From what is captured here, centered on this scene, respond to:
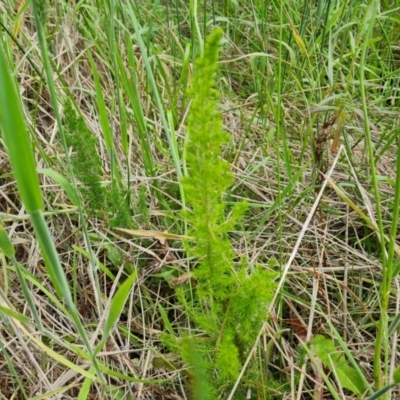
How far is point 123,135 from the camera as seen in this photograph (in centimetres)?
108

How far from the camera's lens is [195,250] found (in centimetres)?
74

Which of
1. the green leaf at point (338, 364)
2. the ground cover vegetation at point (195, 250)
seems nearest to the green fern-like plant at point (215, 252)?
the ground cover vegetation at point (195, 250)

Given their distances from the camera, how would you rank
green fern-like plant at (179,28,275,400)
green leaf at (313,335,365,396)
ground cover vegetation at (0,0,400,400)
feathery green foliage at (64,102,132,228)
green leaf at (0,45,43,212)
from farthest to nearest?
feathery green foliage at (64,102,132,228) < green leaf at (313,335,365,396) < ground cover vegetation at (0,0,400,400) < green fern-like plant at (179,28,275,400) < green leaf at (0,45,43,212)

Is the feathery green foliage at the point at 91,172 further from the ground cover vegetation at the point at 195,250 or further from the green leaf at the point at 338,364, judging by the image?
Answer: the green leaf at the point at 338,364

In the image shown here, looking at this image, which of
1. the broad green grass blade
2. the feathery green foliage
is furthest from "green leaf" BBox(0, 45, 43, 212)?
the feathery green foliage

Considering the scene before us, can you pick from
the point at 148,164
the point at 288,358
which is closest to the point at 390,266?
the point at 288,358

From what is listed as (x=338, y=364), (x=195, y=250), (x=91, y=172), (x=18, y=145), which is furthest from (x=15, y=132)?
(x=338, y=364)

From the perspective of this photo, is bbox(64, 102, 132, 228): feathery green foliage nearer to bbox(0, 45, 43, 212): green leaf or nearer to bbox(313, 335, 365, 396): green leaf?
bbox(313, 335, 365, 396): green leaf

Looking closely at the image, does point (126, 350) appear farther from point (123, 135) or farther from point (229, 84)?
point (229, 84)

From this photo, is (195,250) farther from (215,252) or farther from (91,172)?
(91,172)

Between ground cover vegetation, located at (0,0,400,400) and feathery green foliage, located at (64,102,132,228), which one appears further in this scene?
feathery green foliage, located at (64,102,132,228)

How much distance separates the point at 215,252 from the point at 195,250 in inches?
1.1

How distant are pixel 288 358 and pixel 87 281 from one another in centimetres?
43

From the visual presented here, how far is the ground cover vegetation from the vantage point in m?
0.74
